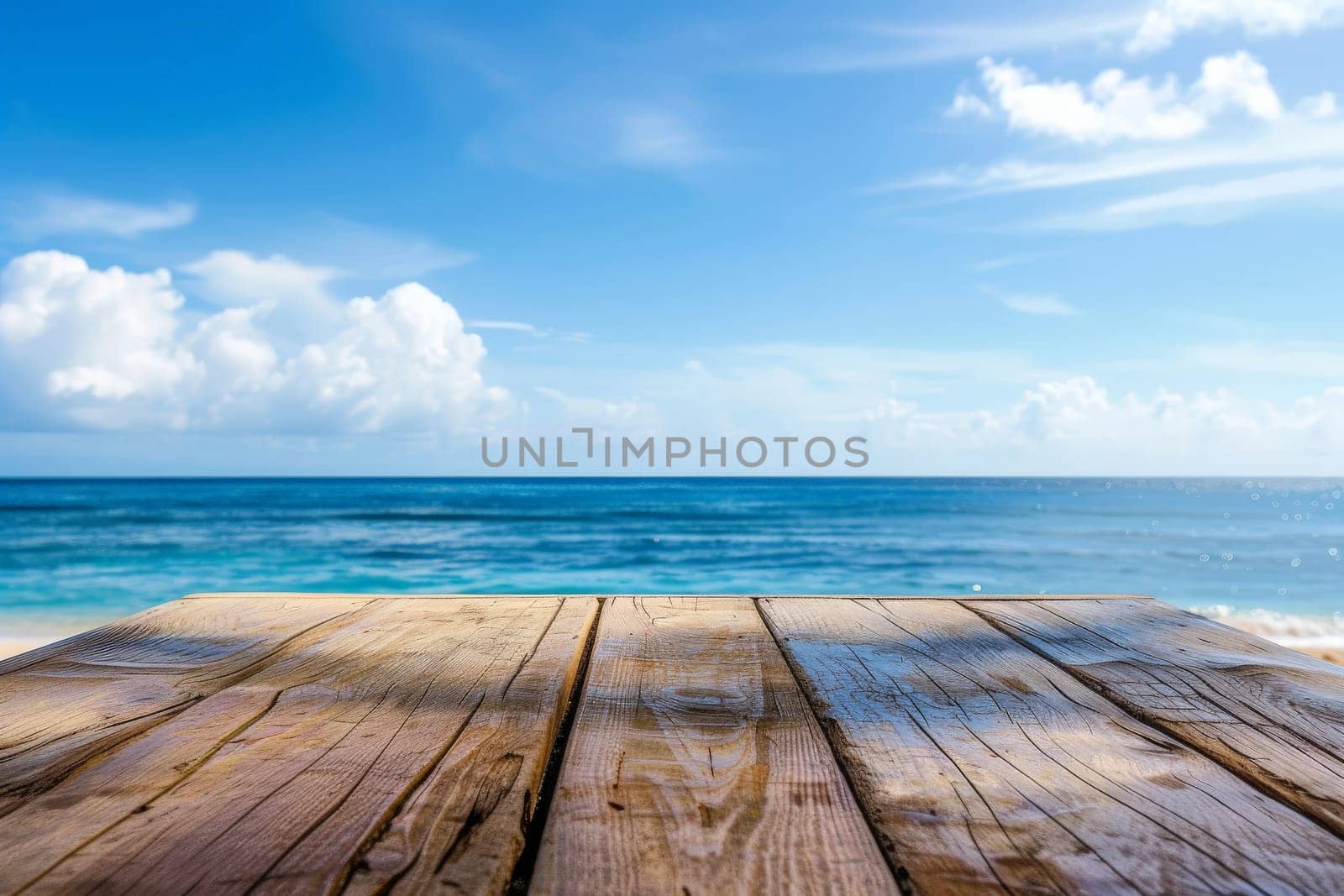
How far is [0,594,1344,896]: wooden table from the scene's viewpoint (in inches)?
22.8

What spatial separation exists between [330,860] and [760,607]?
1077 mm

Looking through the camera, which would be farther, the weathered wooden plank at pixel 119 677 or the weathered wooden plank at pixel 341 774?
the weathered wooden plank at pixel 119 677

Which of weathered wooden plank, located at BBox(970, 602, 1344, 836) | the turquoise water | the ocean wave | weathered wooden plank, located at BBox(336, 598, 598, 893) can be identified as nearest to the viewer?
weathered wooden plank, located at BBox(336, 598, 598, 893)

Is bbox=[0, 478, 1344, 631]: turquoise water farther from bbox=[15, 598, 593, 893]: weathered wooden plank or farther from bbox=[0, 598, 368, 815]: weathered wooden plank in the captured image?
bbox=[15, 598, 593, 893]: weathered wooden plank

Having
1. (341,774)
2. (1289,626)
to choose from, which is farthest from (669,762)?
(1289,626)

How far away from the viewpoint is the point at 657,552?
14961 millimetres

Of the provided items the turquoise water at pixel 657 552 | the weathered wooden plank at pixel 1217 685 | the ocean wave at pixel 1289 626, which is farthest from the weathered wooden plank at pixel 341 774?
the turquoise water at pixel 657 552

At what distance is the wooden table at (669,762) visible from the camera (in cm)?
58

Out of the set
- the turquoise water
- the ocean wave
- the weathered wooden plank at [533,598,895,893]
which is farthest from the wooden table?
the turquoise water

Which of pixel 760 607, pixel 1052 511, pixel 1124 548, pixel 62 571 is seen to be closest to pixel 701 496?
pixel 1052 511

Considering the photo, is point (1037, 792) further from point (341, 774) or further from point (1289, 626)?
point (1289, 626)

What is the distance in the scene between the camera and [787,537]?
17.2 meters

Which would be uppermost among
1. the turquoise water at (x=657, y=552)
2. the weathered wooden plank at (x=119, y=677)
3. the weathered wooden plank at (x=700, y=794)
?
the weathered wooden plank at (x=700, y=794)

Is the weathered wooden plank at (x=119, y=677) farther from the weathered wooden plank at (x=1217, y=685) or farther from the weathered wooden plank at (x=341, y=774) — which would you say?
the weathered wooden plank at (x=1217, y=685)
